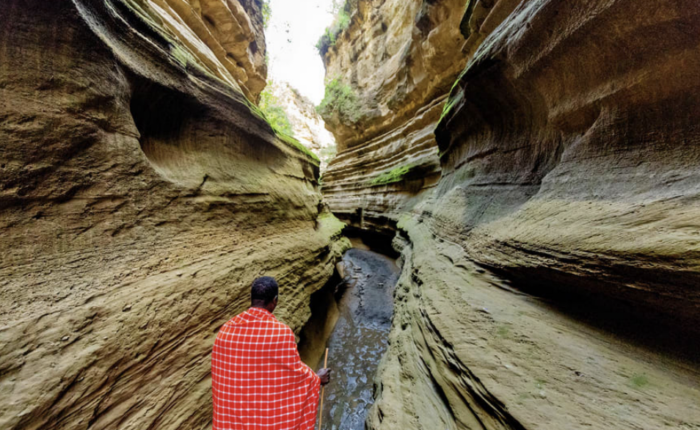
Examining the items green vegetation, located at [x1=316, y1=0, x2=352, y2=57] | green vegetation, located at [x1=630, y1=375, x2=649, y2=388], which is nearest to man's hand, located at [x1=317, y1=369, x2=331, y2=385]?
green vegetation, located at [x1=630, y1=375, x2=649, y2=388]

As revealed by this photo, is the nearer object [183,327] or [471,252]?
[183,327]

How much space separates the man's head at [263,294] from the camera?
1934 millimetres

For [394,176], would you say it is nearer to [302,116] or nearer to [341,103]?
[341,103]

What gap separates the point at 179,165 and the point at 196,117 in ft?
2.99

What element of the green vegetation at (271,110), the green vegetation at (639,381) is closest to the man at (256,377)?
the green vegetation at (639,381)

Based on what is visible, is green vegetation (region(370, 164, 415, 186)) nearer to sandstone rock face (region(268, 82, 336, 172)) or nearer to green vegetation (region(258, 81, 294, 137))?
green vegetation (region(258, 81, 294, 137))

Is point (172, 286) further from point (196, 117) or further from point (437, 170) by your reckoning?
point (437, 170)

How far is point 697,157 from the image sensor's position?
1583 millimetres

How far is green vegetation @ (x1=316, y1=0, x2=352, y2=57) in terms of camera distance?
17016mm

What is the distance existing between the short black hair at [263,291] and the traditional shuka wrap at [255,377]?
156 millimetres

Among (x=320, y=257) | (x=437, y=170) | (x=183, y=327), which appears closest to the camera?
(x=183, y=327)

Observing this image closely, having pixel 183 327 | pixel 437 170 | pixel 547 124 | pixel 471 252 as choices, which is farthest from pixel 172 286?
pixel 437 170

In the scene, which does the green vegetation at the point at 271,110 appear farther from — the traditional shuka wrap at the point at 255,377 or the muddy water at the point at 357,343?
the traditional shuka wrap at the point at 255,377

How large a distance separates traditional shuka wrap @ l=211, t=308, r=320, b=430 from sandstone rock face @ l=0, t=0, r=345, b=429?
32.5 inches
